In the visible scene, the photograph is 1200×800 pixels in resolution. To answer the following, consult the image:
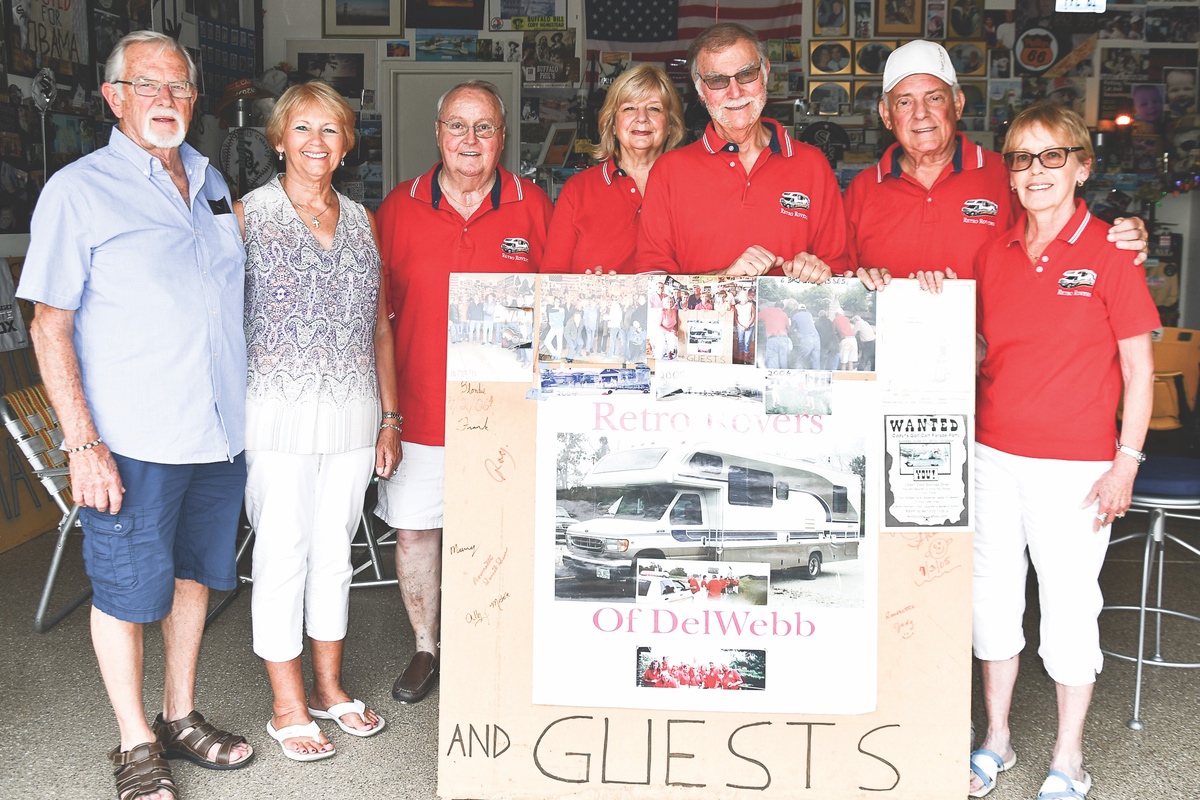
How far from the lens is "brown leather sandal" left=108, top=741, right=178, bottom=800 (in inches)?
92.8

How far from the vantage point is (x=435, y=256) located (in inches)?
115

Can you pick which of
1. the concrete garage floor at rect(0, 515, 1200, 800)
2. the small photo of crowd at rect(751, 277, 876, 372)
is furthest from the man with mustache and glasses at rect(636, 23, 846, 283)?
the concrete garage floor at rect(0, 515, 1200, 800)

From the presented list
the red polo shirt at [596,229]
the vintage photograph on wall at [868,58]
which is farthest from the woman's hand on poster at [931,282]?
the vintage photograph on wall at [868,58]

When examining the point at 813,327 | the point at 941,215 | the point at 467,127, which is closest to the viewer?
the point at 813,327

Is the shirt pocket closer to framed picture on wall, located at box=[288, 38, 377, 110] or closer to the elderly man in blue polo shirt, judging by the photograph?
the elderly man in blue polo shirt

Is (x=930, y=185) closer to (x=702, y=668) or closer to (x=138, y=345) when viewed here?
(x=702, y=668)

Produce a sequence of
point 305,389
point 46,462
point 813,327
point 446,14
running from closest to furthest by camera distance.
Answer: point 813,327 → point 305,389 → point 46,462 → point 446,14

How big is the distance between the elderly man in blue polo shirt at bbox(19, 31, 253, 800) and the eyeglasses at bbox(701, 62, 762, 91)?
4.21 feet

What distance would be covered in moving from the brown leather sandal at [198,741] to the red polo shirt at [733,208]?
1653 mm

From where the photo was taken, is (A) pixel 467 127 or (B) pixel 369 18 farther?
(B) pixel 369 18

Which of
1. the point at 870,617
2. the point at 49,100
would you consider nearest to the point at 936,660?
the point at 870,617

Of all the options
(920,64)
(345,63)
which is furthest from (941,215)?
(345,63)

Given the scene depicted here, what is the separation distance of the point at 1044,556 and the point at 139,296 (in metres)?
2.21

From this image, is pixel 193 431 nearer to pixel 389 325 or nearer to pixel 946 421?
pixel 389 325
